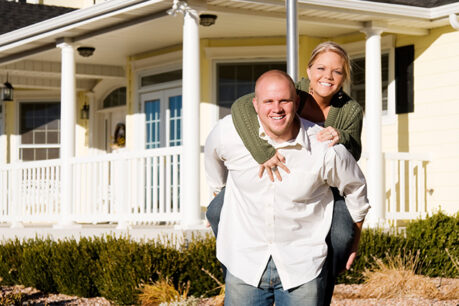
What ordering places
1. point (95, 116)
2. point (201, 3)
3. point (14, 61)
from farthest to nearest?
point (95, 116) → point (14, 61) → point (201, 3)

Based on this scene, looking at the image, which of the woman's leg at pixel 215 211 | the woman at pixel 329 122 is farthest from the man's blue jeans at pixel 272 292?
the woman's leg at pixel 215 211

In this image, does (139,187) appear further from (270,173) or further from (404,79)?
(270,173)

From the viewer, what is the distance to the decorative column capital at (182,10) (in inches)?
424

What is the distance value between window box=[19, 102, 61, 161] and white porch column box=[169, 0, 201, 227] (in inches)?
322

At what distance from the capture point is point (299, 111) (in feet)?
13.0

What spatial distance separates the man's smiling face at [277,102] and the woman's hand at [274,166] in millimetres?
103

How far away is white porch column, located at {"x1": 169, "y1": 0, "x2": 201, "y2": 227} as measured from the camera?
10.9 m

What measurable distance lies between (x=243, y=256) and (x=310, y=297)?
342 millimetres

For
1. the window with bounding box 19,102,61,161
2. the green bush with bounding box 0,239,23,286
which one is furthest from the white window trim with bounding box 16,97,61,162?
the green bush with bounding box 0,239,23,286

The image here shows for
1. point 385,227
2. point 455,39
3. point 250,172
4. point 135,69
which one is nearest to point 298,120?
point 250,172

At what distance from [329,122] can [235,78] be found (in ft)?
32.5

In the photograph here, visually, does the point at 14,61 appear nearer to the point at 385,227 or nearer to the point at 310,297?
the point at 385,227

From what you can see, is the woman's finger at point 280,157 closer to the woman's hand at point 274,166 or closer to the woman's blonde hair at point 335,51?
the woman's hand at point 274,166

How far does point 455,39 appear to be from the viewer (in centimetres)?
1266
